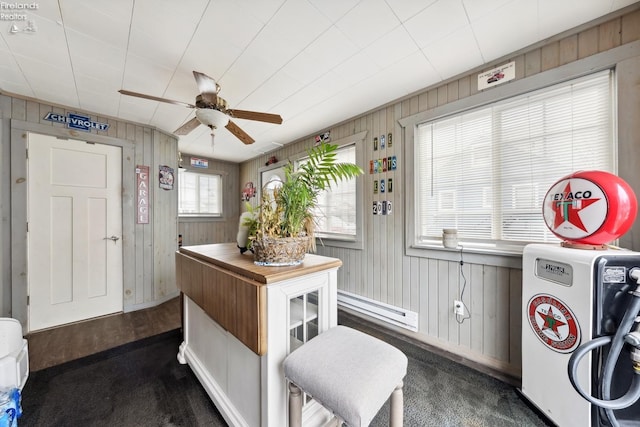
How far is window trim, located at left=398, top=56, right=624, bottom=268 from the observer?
150cm

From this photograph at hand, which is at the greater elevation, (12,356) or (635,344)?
(635,344)

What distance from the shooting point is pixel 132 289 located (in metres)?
3.06

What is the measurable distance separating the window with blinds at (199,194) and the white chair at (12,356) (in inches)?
115

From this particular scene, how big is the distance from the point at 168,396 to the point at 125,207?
2534mm

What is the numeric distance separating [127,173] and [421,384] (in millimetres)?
4015

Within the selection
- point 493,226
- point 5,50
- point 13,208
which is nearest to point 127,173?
point 13,208

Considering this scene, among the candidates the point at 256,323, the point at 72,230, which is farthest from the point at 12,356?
the point at 256,323

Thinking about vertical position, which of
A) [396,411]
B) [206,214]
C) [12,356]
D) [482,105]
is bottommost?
[12,356]

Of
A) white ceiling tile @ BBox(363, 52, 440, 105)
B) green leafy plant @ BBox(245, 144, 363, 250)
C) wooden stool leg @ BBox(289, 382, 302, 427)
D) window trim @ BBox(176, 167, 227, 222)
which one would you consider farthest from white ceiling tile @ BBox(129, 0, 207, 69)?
window trim @ BBox(176, 167, 227, 222)

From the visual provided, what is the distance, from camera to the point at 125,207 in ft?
9.96

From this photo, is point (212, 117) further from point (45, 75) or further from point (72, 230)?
point (72, 230)

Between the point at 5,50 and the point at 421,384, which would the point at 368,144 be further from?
the point at 5,50

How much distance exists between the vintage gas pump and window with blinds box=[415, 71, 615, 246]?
1.48ft

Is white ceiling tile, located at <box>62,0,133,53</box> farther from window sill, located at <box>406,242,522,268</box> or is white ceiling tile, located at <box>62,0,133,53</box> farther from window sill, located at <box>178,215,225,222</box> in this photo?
window sill, located at <box>178,215,225,222</box>
